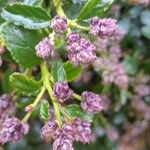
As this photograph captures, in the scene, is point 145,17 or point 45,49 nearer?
point 45,49

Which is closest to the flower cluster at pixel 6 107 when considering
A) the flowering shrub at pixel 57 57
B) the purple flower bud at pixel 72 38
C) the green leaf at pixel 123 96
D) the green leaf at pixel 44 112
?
the flowering shrub at pixel 57 57

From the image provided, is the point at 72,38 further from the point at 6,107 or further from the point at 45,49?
the point at 6,107

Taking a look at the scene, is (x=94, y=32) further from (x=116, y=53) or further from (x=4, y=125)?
(x=116, y=53)

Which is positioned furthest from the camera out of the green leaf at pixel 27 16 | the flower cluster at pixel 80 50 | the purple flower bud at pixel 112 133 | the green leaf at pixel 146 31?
the purple flower bud at pixel 112 133

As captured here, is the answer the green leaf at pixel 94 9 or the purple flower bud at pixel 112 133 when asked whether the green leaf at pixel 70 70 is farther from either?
the purple flower bud at pixel 112 133

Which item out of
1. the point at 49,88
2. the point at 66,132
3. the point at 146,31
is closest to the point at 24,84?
the point at 49,88

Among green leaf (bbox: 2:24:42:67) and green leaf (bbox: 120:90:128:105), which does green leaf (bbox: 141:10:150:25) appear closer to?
green leaf (bbox: 120:90:128:105)

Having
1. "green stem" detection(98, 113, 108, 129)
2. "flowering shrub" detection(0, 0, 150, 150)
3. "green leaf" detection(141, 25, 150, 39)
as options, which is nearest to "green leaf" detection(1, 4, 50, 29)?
"flowering shrub" detection(0, 0, 150, 150)
